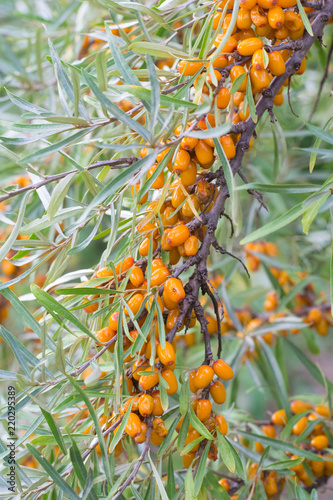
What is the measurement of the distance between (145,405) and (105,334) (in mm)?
95

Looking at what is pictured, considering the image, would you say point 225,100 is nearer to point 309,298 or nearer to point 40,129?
point 40,129

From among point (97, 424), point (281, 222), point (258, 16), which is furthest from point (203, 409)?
point (258, 16)

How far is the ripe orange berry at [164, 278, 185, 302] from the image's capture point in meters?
0.51

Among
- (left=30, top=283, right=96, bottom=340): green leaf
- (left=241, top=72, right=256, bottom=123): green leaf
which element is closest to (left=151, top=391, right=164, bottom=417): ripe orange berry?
(left=30, top=283, right=96, bottom=340): green leaf

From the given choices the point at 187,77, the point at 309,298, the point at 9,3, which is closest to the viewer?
the point at 187,77

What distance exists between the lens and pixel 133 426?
1.66 ft

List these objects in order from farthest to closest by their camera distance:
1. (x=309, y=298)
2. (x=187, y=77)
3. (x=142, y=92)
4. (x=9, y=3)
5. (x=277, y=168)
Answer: (x=9, y=3) → (x=309, y=298) → (x=277, y=168) → (x=187, y=77) → (x=142, y=92)

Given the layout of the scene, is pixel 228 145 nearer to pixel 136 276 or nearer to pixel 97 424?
pixel 136 276

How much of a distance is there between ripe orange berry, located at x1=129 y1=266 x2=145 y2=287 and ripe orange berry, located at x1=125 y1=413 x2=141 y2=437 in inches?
5.9

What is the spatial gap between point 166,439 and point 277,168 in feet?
1.89

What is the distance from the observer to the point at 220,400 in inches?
22.7

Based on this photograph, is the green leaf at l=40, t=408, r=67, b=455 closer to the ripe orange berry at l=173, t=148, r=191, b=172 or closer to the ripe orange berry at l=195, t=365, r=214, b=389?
the ripe orange berry at l=195, t=365, r=214, b=389

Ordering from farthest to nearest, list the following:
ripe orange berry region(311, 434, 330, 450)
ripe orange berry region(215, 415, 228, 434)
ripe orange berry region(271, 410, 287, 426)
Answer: ripe orange berry region(271, 410, 287, 426) → ripe orange berry region(311, 434, 330, 450) → ripe orange berry region(215, 415, 228, 434)

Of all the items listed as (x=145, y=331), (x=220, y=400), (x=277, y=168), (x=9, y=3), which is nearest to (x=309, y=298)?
(x=277, y=168)
